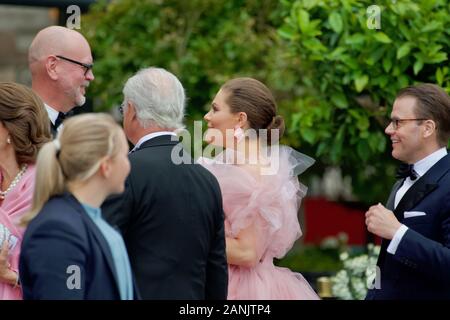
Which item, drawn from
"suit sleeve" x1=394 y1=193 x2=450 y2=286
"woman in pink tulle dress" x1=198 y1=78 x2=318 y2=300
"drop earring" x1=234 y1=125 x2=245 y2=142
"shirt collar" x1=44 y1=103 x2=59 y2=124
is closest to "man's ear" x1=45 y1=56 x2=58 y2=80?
"shirt collar" x1=44 y1=103 x2=59 y2=124

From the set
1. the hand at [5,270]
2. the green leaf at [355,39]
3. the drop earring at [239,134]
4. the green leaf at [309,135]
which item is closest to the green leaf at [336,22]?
the green leaf at [355,39]

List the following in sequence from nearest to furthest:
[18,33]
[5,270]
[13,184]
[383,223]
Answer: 1. [5,270]
2. [13,184]
3. [383,223]
4. [18,33]

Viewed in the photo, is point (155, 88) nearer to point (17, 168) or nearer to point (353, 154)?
point (17, 168)

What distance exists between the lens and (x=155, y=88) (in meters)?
4.23

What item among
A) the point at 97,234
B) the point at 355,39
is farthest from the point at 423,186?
the point at 97,234

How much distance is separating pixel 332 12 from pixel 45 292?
3.98 meters

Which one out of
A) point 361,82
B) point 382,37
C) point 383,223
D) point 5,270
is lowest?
point 5,270

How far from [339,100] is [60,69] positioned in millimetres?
2289

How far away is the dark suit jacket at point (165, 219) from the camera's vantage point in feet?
13.1

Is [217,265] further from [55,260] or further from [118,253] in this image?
[55,260]

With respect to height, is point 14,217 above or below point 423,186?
below

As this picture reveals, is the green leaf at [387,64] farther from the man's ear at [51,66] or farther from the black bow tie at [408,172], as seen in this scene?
the man's ear at [51,66]

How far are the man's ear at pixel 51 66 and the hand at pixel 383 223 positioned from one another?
6.11 feet

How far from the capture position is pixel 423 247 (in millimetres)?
4555
